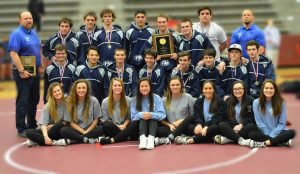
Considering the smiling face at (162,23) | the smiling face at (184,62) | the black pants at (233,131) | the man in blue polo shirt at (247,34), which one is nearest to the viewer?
the black pants at (233,131)

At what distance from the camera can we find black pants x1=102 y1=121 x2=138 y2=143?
7.41 m

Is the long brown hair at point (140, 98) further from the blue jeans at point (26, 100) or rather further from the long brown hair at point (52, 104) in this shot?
the blue jeans at point (26, 100)

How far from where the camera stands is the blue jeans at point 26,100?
811cm

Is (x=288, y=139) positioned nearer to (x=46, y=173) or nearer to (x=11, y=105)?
(x=46, y=173)

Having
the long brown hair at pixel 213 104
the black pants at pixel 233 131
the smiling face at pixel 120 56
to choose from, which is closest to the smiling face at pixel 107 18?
the smiling face at pixel 120 56

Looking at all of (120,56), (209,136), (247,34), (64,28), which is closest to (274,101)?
(209,136)

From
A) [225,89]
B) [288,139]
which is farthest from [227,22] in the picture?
[288,139]

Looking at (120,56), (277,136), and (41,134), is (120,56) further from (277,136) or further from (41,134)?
(277,136)

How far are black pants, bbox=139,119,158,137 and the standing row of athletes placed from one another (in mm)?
112

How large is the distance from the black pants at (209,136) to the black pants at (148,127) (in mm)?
554

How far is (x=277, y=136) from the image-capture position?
6.96 metres

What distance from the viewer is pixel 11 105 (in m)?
11.4

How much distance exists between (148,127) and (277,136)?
1.71m

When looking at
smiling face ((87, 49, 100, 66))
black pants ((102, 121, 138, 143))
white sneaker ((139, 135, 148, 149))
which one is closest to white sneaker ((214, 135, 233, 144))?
white sneaker ((139, 135, 148, 149))
